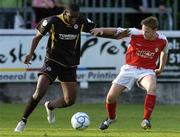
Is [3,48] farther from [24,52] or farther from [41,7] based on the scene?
[41,7]

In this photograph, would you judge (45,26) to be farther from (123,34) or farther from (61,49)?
(123,34)

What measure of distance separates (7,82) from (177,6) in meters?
6.37

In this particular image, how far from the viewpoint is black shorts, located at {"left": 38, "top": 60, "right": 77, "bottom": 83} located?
1362cm

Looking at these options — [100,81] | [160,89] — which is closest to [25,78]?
[100,81]

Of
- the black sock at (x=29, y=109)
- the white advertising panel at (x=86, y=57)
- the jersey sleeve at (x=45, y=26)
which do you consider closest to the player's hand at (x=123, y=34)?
the jersey sleeve at (x=45, y=26)

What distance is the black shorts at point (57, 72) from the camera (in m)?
13.6

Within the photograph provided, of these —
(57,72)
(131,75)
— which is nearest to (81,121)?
(57,72)

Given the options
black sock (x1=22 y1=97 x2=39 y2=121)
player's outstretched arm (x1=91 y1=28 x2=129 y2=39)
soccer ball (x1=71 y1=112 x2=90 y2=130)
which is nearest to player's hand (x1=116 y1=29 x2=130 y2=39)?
player's outstretched arm (x1=91 y1=28 x2=129 y2=39)

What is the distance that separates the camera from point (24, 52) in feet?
66.2

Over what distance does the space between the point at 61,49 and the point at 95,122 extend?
2479 millimetres

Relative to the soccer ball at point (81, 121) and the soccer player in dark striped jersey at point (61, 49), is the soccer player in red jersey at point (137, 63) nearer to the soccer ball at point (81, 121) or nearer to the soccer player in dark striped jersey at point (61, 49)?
the soccer ball at point (81, 121)

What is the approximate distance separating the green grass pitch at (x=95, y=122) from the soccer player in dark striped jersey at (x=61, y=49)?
69 cm

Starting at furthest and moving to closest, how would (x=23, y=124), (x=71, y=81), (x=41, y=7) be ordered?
(x=41, y=7) < (x=71, y=81) < (x=23, y=124)

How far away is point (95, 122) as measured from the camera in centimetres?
1566
